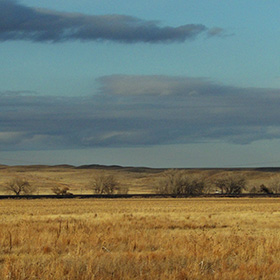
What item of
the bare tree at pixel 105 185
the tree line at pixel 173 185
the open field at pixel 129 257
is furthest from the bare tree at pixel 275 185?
the open field at pixel 129 257

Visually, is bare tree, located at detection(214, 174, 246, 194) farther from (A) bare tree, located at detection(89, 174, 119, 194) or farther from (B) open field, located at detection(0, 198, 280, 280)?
(B) open field, located at detection(0, 198, 280, 280)

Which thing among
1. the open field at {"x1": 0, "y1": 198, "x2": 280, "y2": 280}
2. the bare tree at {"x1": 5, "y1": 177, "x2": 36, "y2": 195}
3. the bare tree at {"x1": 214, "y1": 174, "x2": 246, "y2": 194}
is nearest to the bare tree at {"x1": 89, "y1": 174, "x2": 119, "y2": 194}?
the bare tree at {"x1": 5, "y1": 177, "x2": 36, "y2": 195}

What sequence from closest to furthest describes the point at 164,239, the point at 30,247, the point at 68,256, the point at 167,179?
the point at 68,256 < the point at 30,247 < the point at 164,239 < the point at 167,179

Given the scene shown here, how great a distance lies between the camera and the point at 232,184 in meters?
93.9

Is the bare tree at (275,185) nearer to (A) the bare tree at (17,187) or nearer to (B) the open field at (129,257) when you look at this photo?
(A) the bare tree at (17,187)

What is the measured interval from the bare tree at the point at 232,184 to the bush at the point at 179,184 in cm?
949

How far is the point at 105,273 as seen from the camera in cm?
1015

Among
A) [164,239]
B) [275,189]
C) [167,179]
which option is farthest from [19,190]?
[164,239]

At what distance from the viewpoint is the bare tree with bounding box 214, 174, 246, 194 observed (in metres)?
92.8

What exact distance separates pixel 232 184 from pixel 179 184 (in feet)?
44.7

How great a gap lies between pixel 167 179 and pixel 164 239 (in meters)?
70.4

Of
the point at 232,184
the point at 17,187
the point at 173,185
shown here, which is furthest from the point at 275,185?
the point at 17,187

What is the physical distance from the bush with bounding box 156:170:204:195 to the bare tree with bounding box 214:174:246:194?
949 centimetres

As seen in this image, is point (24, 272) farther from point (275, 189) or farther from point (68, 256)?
point (275, 189)
